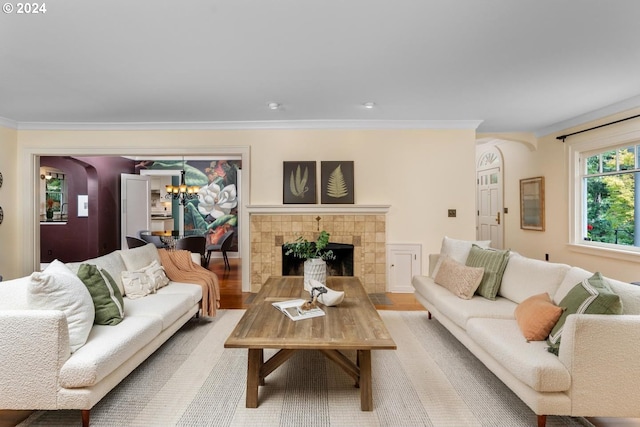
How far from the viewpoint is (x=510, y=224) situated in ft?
19.6

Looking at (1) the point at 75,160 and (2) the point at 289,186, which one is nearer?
(2) the point at 289,186

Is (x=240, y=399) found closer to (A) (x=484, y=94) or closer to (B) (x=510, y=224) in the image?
(A) (x=484, y=94)

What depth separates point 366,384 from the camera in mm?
1957

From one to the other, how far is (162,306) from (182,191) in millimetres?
5015

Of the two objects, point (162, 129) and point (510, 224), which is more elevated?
point (162, 129)

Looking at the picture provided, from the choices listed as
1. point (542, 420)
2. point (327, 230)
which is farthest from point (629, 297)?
point (327, 230)

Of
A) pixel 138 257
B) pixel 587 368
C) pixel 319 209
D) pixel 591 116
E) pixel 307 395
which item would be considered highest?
pixel 591 116

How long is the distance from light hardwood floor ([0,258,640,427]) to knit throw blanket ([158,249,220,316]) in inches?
21.9

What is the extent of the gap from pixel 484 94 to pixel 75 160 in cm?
709

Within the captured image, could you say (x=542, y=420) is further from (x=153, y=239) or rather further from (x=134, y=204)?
(x=134, y=204)

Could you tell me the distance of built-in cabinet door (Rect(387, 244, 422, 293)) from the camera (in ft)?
15.4

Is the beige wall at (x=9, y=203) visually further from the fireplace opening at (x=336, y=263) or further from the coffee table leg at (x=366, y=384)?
the coffee table leg at (x=366, y=384)

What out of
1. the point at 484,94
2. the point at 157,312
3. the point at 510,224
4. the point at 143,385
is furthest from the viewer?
the point at 510,224

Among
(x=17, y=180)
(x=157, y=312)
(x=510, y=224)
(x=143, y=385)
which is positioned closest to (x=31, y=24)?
(x=157, y=312)
